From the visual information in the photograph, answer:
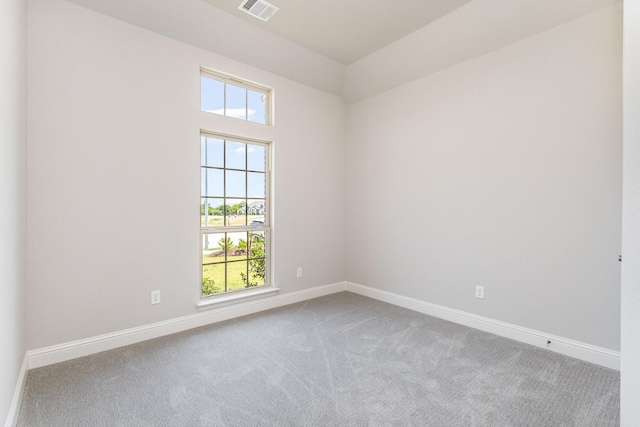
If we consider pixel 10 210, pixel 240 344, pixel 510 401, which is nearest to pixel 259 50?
pixel 10 210

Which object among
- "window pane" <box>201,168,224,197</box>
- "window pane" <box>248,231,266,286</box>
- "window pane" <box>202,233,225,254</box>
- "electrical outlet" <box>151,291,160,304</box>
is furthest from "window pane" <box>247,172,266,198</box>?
"electrical outlet" <box>151,291,160,304</box>

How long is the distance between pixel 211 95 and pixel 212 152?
0.58 m

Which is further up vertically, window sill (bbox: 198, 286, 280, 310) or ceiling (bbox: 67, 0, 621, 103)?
ceiling (bbox: 67, 0, 621, 103)

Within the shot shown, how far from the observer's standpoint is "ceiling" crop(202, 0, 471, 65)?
8.82 feet

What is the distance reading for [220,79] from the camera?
10.5 feet

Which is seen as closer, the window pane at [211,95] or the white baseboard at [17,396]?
the white baseboard at [17,396]

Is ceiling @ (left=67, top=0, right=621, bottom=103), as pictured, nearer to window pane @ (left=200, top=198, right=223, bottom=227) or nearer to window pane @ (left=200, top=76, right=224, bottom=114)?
window pane @ (left=200, top=76, right=224, bottom=114)

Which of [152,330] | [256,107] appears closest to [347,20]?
[256,107]

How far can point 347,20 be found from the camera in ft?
9.61

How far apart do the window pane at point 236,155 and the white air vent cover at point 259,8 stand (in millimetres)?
1244

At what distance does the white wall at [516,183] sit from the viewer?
232 centimetres

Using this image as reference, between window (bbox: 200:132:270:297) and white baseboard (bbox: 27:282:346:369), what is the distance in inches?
9.0

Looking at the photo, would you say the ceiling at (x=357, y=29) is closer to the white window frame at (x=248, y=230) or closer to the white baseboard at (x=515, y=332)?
the white window frame at (x=248, y=230)

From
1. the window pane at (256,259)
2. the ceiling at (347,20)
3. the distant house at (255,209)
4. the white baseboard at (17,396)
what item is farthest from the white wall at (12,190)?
the window pane at (256,259)
